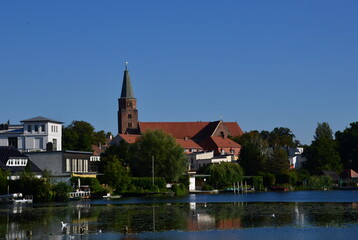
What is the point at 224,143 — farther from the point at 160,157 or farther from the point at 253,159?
the point at 160,157

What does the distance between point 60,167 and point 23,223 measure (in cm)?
4611

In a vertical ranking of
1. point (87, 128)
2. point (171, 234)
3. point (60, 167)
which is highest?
point (87, 128)

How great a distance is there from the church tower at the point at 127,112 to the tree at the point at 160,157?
3297 inches

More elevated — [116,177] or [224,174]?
[224,174]

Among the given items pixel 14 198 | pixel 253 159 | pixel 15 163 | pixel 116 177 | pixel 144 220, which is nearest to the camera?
pixel 144 220

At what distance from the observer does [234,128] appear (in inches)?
7564

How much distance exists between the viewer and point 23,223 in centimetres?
4944

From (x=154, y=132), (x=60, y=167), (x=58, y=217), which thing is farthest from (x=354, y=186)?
(x=58, y=217)

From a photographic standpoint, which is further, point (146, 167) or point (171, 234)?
point (146, 167)

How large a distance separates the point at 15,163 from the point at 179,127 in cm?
9979

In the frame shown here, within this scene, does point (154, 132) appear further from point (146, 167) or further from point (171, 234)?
point (171, 234)

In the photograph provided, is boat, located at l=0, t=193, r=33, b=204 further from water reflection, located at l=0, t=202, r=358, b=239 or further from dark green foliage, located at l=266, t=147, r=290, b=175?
dark green foliage, located at l=266, t=147, r=290, b=175

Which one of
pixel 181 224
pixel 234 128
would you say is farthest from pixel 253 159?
pixel 181 224

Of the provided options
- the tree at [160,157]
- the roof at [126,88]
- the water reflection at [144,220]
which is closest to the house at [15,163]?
the tree at [160,157]
